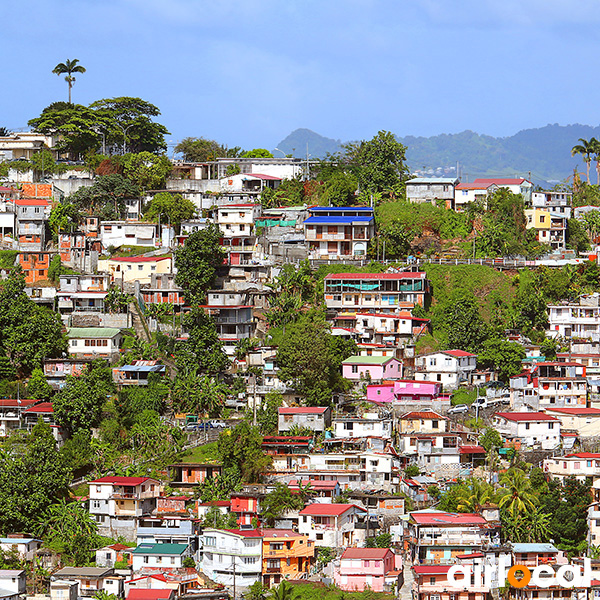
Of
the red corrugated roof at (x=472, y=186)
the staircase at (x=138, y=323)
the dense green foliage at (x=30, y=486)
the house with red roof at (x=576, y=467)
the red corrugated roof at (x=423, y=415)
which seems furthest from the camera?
the red corrugated roof at (x=472, y=186)

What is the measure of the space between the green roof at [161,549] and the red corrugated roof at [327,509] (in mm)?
4611

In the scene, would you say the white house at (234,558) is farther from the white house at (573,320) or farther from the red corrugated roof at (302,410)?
the white house at (573,320)

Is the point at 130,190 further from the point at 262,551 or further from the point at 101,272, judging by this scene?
the point at 262,551

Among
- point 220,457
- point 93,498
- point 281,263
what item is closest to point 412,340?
point 281,263

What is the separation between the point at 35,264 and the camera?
5938 cm

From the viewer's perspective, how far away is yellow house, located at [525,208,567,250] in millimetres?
64188

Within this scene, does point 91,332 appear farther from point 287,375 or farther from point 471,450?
point 471,450

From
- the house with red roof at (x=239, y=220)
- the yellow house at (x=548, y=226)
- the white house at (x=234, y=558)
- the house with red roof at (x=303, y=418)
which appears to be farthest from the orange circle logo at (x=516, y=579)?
the yellow house at (x=548, y=226)

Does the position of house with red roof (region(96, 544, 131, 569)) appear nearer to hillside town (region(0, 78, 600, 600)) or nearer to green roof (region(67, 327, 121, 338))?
hillside town (region(0, 78, 600, 600))

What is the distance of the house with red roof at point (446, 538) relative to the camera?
41375 mm

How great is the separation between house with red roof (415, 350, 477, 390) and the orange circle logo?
1237cm

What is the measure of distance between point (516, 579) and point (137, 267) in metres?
26.8

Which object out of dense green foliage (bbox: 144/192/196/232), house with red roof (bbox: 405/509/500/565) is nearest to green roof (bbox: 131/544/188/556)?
house with red roof (bbox: 405/509/500/565)

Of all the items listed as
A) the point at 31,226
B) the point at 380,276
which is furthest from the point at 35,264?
the point at 380,276
